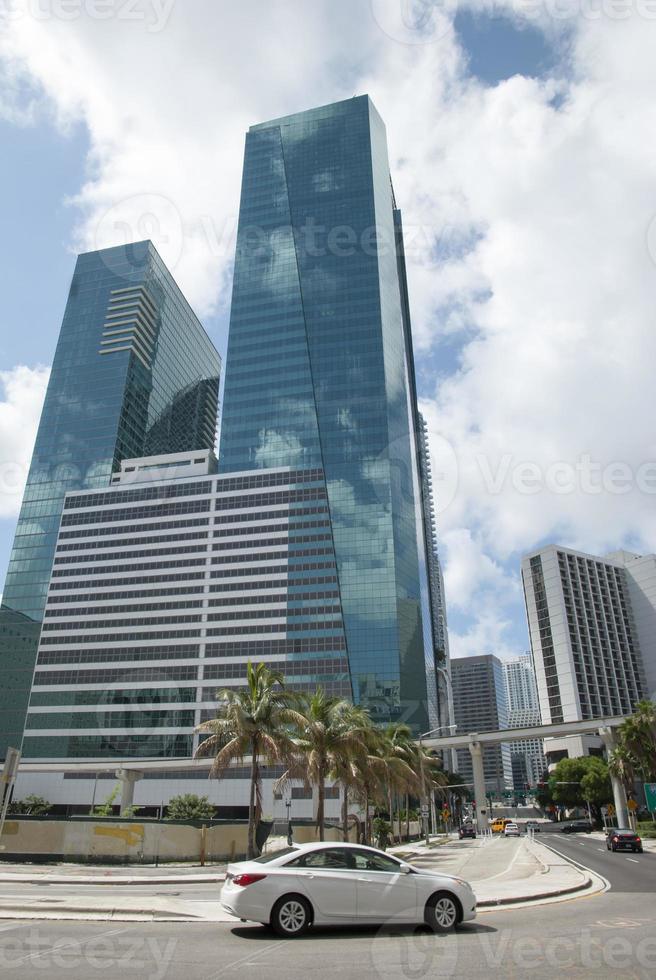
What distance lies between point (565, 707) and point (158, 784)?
321 feet

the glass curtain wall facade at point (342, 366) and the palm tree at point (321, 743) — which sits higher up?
the glass curtain wall facade at point (342, 366)

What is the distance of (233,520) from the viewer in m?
126

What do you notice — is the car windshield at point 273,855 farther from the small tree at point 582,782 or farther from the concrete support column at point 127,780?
the small tree at point 582,782

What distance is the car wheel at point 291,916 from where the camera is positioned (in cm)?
1113

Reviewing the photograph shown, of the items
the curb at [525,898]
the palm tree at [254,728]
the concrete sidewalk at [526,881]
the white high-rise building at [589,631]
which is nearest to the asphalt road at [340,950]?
the curb at [525,898]

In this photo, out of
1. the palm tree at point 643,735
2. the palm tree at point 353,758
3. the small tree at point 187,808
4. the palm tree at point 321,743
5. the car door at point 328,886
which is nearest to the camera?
the car door at point 328,886

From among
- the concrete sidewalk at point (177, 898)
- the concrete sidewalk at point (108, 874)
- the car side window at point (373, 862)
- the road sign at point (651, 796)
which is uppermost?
the road sign at point (651, 796)

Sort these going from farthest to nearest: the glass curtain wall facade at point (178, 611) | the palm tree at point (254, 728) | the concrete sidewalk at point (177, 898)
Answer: the glass curtain wall facade at point (178, 611), the palm tree at point (254, 728), the concrete sidewalk at point (177, 898)

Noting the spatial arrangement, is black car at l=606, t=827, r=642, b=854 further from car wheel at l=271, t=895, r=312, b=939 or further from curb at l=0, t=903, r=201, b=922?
car wheel at l=271, t=895, r=312, b=939

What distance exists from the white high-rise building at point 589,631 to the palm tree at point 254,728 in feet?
440

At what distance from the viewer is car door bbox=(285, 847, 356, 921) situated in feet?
37.4

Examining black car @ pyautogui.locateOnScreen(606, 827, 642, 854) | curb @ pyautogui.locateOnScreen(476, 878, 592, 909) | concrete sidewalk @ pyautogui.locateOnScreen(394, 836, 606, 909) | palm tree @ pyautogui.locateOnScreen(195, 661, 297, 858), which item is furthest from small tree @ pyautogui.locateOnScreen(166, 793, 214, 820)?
curb @ pyautogui.locateOnScreen(476, 878, 592, 909)

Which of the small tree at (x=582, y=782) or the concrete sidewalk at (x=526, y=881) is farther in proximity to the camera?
the small tree at (x=582, y=782)

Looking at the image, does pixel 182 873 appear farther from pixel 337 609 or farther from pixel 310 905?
pixel 337 609
